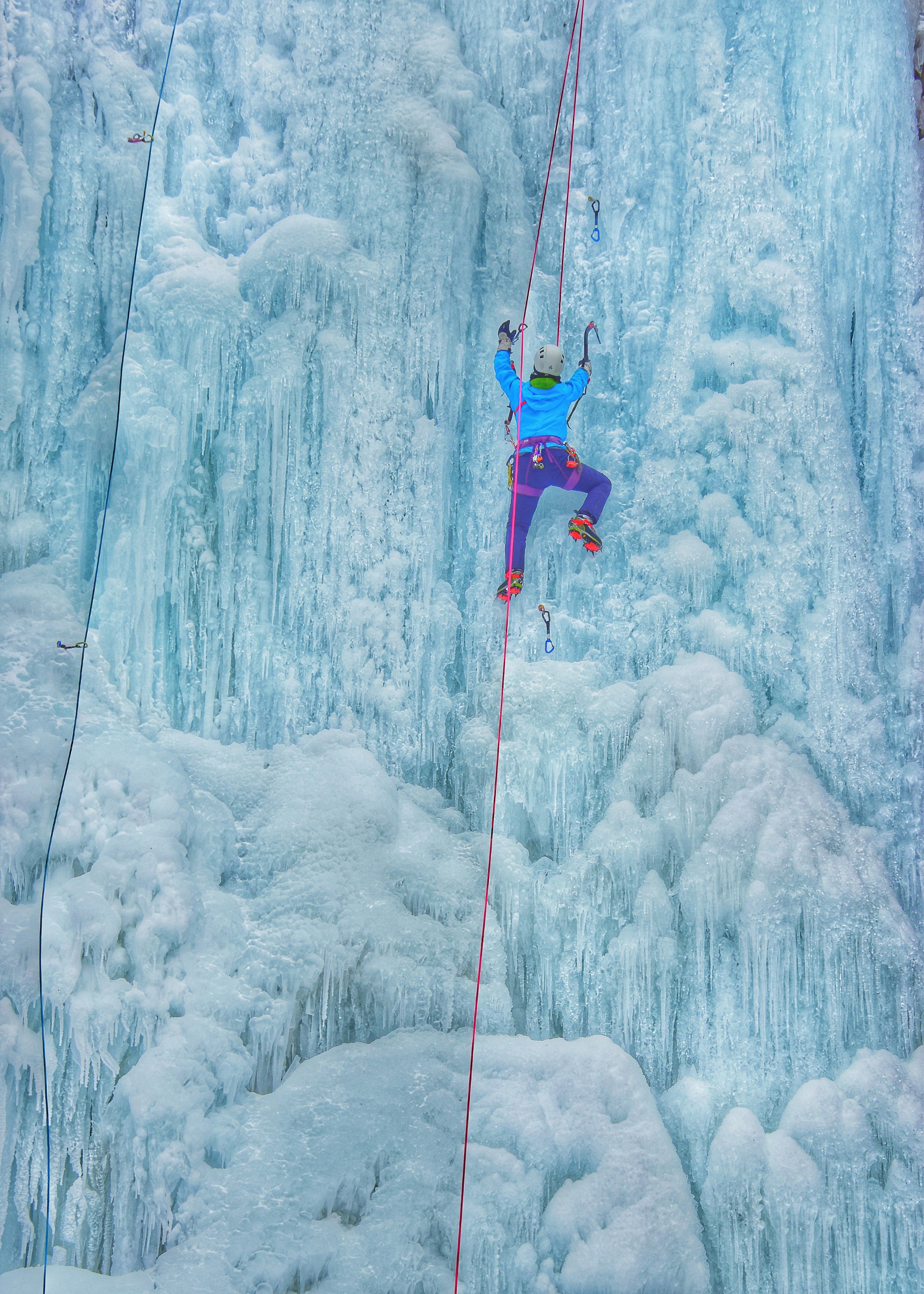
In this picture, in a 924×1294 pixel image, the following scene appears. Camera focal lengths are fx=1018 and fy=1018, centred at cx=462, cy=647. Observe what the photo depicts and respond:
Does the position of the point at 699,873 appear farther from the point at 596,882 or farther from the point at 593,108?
the point at 593,108

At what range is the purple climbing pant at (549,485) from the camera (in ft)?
12.8

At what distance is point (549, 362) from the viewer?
3855mm

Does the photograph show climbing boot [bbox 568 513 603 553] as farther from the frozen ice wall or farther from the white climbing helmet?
the white climbing helmet

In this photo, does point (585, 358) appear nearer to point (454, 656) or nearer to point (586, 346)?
point (586, 346)

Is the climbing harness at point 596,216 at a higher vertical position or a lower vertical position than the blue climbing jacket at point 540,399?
higher

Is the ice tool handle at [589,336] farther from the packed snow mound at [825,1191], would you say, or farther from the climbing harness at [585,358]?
the packed snow mound at [825,1191]

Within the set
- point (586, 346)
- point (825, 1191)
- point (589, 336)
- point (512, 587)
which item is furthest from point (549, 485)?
point (825, 1191)

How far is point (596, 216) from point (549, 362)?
0.92 m

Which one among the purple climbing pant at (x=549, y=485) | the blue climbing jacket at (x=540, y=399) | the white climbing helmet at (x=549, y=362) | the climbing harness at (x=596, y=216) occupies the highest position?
the climbing harness at (x=596, y=216)

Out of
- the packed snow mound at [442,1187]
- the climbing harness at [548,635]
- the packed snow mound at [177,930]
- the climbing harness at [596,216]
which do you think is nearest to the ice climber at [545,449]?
the climbing harness at [548,635]

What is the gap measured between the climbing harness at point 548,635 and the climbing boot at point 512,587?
0.42 feet

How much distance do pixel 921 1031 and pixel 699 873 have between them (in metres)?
0.97

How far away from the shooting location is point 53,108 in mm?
4262

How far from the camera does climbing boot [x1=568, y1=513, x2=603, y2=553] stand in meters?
3.89
